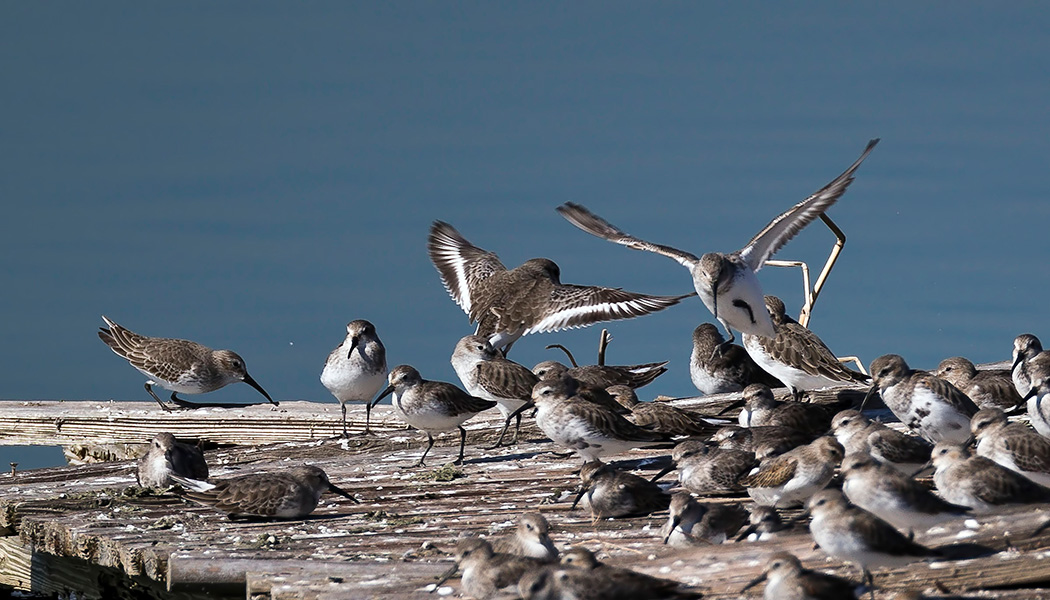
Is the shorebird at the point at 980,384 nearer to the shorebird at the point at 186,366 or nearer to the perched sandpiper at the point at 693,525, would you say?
the perched sandpiper at the point at 693,525

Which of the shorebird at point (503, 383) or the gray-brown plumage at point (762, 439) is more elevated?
the shorebird at point (503, 383)

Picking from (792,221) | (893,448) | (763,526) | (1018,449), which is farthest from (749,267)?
(763,526)

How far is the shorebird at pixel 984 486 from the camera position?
21.2ft

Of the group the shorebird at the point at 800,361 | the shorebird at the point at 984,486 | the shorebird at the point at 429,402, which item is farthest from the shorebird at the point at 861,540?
the shorebird at the point at 800,361

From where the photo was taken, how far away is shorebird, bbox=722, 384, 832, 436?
943 centimetres

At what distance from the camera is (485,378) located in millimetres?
10492

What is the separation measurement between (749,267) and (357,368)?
144 inches

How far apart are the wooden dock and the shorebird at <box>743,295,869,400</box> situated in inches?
9.6

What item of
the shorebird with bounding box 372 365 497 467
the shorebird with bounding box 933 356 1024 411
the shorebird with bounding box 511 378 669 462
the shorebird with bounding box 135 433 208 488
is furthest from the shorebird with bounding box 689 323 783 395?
the shorebird with bounding box 135 433 208 488

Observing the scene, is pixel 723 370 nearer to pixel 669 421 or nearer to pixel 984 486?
pixel 669 421

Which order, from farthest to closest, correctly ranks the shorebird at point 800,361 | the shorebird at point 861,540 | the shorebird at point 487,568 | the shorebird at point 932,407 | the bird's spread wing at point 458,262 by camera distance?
the bird's spread wing at point 458,262, the shorebird at point 800,361, the shorebird at point 932,407, the shorebird at point 487,568, the shorebird at point 861,540

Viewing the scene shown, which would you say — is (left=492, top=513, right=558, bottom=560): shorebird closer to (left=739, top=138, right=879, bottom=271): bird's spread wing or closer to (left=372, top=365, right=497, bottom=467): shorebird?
(left=372, top=365, right=497, bottom=467): shorebird

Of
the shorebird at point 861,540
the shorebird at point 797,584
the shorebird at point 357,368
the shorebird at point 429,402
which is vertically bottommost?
the shorebird at point 797,584

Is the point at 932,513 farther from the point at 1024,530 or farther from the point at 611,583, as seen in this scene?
the point at 611,583
